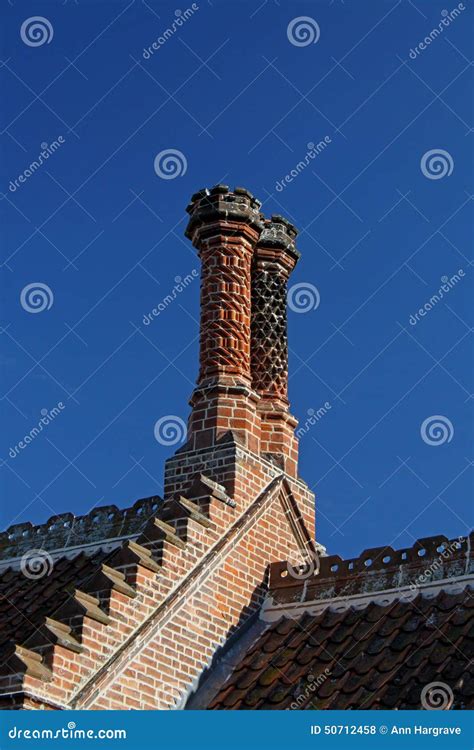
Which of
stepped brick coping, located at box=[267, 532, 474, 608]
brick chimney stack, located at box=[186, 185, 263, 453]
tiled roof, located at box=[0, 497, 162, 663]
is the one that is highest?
brick chimney stack, located at box=[186, 185, 263, 453]

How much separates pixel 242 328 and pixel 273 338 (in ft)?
2.27

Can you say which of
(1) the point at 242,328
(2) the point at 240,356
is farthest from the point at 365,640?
(1) the point at 242,328

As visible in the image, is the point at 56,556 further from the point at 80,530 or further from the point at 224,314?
the point at 224,314

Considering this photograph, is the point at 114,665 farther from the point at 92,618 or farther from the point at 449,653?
the point at 449,653

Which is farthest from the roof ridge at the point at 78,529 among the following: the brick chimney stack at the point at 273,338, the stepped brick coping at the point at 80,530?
the brick chimney stack at the point at 273,338

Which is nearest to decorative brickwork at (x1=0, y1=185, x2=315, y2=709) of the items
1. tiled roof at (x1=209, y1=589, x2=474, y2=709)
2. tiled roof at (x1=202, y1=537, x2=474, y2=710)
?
tiled roof at (x1=202, y1=537, x2=474, y2=710)

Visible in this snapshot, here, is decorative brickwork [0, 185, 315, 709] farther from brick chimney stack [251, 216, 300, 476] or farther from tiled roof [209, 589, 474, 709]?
tiled roof [209, 589, 474, 709]

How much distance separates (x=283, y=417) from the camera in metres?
15.3

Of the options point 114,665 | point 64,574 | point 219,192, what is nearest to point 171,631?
point 114,665

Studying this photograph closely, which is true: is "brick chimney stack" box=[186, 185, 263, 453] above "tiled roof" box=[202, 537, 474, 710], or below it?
above

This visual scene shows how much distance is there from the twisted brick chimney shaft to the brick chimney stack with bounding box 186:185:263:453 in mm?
11

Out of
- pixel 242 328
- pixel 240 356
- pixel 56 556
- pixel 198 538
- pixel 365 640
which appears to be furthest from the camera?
pixel 56 556

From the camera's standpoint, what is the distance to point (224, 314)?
15195 millimetres

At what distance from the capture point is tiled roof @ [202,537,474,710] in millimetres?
11711
